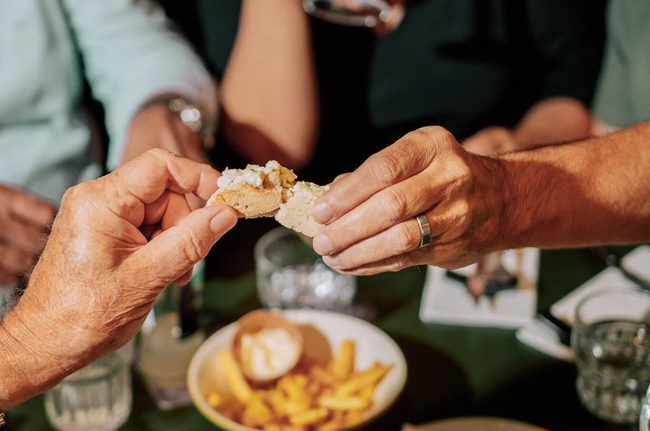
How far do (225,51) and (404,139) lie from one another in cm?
220

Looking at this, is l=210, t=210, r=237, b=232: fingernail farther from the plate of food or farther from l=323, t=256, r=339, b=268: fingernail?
the plate of food

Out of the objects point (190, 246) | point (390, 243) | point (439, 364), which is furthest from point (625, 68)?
point (190, 246)

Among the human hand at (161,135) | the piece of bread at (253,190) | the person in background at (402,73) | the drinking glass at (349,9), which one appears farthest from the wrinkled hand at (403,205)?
the person in background at (402,73)

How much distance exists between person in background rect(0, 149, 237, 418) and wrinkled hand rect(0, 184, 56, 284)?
0.92 meters

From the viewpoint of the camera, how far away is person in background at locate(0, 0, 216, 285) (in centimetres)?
203

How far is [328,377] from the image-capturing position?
5.02 feet

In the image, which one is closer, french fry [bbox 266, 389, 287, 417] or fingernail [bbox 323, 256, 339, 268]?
fingernail [bbox 323, 256, 339, 268]

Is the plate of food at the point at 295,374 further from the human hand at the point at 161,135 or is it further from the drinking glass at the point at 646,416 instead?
the human hand at the point at 161,135

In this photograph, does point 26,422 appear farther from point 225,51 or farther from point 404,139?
point 225,51

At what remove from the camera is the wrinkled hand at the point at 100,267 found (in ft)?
3.08

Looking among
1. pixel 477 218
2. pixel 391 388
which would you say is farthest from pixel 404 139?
pixel 391 388

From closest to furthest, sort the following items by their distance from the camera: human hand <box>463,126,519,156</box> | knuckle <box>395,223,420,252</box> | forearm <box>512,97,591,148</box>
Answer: knuckle <box>395,223,420,252</box>
human hand <box>463,126,519,156</box>
forearm <box>512,97,591,148</box>

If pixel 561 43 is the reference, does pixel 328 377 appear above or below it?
below

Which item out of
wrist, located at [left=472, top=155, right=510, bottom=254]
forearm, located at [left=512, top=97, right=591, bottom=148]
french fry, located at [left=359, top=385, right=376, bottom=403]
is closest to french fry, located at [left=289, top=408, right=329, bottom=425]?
french fry, located at [left=359, top=385, right=376, bottom=403]
